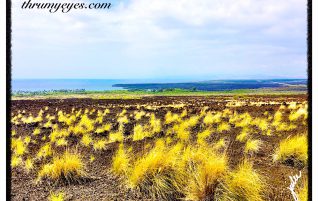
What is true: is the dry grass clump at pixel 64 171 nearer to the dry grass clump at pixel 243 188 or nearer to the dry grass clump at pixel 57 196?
the dry grass clump at pixel 57 196

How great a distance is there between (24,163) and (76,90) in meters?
59.1

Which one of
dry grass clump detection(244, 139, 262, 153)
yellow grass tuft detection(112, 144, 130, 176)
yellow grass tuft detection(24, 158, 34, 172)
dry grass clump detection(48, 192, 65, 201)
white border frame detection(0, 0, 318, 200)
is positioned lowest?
dry grass clump detection(48, 192, 65, 201)

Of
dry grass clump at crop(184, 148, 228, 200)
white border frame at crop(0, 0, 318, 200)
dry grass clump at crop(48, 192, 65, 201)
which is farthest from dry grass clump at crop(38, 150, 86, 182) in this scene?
white border frame at crop(0, 0, 318, 200)

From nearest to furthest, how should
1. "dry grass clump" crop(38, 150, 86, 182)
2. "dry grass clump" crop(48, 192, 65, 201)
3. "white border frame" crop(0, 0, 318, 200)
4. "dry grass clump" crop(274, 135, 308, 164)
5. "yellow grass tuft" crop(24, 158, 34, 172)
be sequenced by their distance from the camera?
"white border frame" crop(0, 0, 318, 200) → "dry grass clump" crop(48, 192, 65, 201) → "dry grass clump" crop(38, 150, 86, 182) → "dry grass clump" crop(274, 135, 308, 164) → "yellow grass tuft" crop(24, 158, 34, 172)

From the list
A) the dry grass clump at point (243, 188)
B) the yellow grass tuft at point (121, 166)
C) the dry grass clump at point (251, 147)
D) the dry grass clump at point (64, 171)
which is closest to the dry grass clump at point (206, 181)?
the dry grass clump at point (243, 188)

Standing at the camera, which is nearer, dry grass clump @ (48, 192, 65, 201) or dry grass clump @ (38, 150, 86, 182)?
dry grass clump @ (48, 192, 65, 201)

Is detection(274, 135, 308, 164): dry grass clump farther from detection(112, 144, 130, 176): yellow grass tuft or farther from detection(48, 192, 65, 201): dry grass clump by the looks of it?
detection(48, 192, 65, 201): dry grass clump

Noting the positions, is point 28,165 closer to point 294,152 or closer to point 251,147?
point 251,147

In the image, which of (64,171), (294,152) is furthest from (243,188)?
(64,171)
